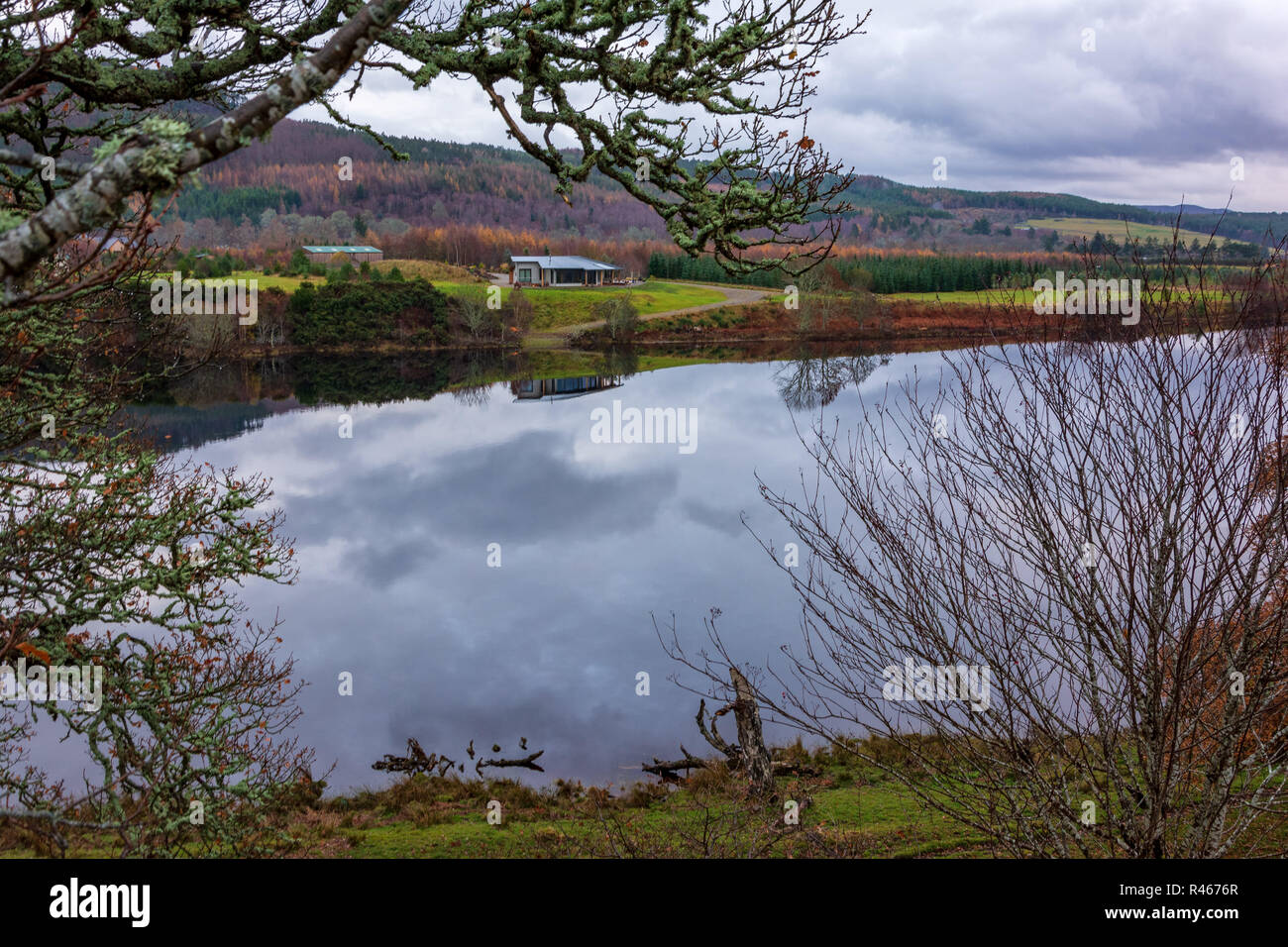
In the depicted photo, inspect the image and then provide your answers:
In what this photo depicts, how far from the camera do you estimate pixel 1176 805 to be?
19.9 ft

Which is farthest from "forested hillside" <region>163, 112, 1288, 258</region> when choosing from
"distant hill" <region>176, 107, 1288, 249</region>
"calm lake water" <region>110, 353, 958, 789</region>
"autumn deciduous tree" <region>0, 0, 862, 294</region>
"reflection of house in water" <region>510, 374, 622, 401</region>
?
"autumn deciduous tree" <region>0, 0, 862, 294</region>

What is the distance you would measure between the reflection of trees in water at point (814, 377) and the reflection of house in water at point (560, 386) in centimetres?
1334

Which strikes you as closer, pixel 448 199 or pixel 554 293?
pixel 554 293

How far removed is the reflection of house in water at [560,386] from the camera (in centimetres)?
6706

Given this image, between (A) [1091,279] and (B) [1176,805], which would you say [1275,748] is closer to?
(B) [1176,805]

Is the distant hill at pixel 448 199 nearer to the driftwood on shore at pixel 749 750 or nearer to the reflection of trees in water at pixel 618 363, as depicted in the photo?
the reflection of trees in water at pixel 618 363

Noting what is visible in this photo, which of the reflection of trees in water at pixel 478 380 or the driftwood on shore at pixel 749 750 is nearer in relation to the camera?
the driftwood on shore at pixel 749 750

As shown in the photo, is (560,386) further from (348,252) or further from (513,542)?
(348,252)

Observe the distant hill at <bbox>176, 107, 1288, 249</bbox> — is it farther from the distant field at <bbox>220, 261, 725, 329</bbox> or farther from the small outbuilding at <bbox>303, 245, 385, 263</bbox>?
the distant field at <bbox>220, 261, 725, 329</bbox>

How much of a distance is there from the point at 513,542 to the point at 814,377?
30.3 meters

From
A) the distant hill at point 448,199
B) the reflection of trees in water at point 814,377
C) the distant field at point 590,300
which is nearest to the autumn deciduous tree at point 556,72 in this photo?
the reflection of trees in water at point 814,377

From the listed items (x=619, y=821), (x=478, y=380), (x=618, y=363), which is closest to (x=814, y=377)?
(x=618, y=363)

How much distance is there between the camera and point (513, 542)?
43.0 meters
